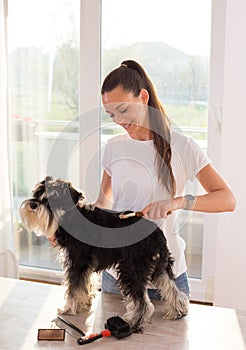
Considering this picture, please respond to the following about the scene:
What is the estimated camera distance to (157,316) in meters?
1.63

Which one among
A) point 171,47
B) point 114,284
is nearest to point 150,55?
point 171,47

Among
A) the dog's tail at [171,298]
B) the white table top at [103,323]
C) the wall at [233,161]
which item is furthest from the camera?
the wall at [233,161]

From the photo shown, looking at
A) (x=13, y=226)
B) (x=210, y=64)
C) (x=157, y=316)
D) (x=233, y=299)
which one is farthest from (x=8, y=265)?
(x=157, y=316)

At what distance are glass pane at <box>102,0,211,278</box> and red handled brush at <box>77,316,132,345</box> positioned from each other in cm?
158

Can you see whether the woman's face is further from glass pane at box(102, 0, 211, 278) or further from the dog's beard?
glass pane at box(102, 0, 211, 278)

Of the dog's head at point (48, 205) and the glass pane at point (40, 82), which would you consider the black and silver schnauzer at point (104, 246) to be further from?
the glass pane at point (40, 82)

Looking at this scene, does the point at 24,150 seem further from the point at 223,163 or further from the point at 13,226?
the point at 223,163

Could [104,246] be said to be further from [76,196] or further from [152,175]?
[152,175]

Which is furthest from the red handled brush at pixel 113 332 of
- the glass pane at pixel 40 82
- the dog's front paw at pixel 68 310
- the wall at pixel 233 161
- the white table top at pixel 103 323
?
the glass pane at pixel 40 82

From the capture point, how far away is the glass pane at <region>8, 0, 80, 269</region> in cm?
334

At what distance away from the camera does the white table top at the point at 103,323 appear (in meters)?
1.46

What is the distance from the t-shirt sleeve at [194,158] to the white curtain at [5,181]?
177cm

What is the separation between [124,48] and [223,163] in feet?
3.03

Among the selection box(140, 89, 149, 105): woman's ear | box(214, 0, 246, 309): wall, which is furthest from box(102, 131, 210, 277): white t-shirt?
box(214, 0, 246, 309): wall
